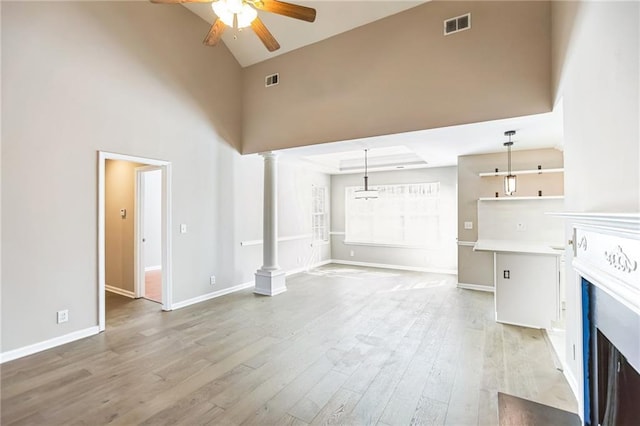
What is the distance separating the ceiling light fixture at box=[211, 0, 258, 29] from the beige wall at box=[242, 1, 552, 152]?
2030 millimetres

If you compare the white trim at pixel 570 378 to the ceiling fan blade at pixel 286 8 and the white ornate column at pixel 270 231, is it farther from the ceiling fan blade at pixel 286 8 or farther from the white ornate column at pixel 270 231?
the white ornate column at pixel 270 231

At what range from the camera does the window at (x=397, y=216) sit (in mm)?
6914

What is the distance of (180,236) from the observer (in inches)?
175

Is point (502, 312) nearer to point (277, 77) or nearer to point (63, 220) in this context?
point (277, 77)

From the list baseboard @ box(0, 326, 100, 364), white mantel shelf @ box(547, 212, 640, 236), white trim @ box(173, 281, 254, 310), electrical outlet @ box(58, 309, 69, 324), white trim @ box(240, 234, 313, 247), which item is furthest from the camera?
white trim @ box(240, 234, 313, 247)

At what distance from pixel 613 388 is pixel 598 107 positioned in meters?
1.55

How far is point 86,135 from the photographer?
3.41 meters

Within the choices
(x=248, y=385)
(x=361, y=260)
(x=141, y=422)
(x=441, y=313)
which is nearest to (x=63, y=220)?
(x=141, y=422)

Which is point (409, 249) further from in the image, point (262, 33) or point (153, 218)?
point (153, 218)

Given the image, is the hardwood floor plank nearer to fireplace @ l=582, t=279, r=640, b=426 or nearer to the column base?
fireplace @ l=582, t=279, r=640, b=426

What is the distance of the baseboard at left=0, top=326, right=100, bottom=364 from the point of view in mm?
2850

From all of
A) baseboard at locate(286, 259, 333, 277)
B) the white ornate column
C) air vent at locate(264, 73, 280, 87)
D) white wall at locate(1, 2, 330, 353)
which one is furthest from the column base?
air vent at locate(264, 73, 280, 87)

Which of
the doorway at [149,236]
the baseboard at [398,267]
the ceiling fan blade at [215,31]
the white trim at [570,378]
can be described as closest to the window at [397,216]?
the baseboard at [398,267]

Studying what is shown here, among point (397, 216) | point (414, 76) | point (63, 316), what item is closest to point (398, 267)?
point (397, 216)
